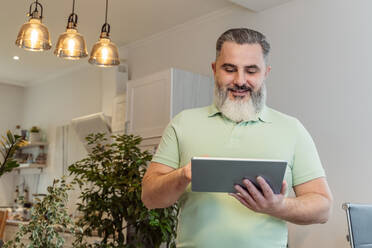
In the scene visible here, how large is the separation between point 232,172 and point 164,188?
24cm

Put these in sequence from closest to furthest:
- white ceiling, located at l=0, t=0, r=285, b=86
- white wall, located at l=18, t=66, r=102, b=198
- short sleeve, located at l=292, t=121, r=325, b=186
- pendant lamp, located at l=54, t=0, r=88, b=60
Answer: short sleeve, located at l=292, t=121, r=325, b=186 < pendant lamp, located at l=54, t=0, r=88, b=60 < white ceiling, located at l=0, t=0, r=285, b=86 < white wall, located at l=18, t=66, r=102, b=198

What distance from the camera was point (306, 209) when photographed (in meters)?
1.19

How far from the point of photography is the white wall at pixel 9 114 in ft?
22.5

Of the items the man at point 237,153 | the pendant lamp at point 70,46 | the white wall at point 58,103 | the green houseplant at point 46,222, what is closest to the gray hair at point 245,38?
the man at point 237,153

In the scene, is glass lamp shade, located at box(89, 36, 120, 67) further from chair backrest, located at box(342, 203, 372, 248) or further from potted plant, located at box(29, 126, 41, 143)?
potted plant, located at box(29, 126, 41, 143)

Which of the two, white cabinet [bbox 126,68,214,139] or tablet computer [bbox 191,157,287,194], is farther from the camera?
white cabinet [bbox 126,68,214,139]

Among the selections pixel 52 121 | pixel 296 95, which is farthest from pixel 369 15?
pixel 52 121

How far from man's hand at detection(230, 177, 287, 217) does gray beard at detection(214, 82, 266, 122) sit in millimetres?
284

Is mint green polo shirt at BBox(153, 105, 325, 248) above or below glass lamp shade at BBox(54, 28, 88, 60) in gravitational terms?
below

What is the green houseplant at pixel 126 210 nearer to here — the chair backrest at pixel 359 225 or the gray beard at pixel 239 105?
the chair backrest at pixel 359 225

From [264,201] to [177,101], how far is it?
2.79 meters

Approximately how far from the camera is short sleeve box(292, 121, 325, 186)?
129 centimetres

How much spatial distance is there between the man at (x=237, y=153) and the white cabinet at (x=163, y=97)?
244 centimetres

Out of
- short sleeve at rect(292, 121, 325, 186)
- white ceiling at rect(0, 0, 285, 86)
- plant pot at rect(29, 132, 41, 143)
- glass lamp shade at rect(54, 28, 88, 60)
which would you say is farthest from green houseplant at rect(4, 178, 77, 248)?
plant pot at rect(29, 132, 41, 143)
